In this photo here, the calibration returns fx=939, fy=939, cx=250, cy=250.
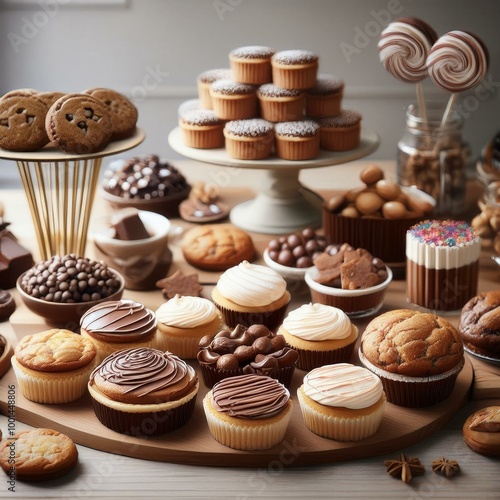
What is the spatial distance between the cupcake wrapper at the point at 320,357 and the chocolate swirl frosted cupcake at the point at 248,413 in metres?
0.26

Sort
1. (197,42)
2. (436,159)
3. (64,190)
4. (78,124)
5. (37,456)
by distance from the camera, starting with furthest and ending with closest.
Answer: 1. (197,42)
2. (436,159)
3. (64,190)
4. (78,124)
5. (37,456)

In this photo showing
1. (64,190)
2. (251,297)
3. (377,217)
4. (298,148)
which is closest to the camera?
(251,297)

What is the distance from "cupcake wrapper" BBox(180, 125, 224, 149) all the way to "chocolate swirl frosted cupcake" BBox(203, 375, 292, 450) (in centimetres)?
127

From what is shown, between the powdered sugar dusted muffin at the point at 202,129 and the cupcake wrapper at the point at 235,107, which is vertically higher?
the cupcake wrapper at the point at 235,107

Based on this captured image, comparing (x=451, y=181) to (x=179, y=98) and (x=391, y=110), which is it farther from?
(x=179, y=98)

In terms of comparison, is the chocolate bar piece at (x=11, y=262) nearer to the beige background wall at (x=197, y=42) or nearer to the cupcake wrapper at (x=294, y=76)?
the cupcake wrapper at (x=294, y=76)

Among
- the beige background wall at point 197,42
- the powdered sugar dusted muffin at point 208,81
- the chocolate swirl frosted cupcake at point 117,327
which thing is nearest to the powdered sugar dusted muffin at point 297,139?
the powdered sugar dusted muffin at point 208,81

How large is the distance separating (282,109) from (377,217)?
0.52 meters

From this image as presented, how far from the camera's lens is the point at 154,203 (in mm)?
3469

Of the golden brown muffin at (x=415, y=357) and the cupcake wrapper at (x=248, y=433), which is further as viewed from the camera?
the golden brown muffin at (x=415, y=357)

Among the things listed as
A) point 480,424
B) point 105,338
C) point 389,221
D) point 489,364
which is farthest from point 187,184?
point 480,424

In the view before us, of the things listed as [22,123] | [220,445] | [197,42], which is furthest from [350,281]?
[197,42]

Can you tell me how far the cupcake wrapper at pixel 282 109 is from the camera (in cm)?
324

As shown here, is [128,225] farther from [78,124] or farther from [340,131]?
[340,131]
